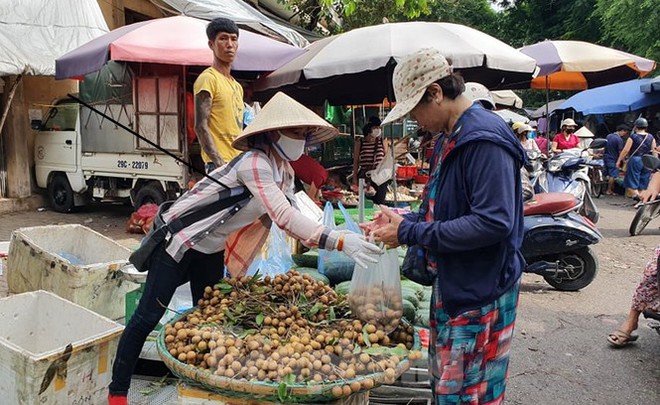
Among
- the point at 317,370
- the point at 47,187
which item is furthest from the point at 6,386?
the point at 47,187

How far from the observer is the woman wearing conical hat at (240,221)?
241cm

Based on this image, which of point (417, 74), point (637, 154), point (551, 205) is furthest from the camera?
point (637, 154)

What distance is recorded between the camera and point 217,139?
446 centimetres

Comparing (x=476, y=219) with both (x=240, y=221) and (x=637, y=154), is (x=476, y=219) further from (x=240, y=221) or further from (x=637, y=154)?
(x=637, y=154)

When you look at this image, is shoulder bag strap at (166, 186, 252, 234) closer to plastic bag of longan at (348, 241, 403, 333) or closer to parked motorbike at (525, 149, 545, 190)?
plastic bag of longan at (348, 241, 403, 333)

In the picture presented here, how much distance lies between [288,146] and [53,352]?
153 cm

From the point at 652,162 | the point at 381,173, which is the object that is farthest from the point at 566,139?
the point at 652,162

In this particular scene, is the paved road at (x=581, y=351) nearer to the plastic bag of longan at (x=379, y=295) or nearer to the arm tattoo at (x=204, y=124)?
the plastic bag of longan at (x=379, y=295)

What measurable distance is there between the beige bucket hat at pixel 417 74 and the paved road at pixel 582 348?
2461 millimetres

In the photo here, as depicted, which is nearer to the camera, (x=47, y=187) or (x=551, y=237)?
(x=551, y=237)

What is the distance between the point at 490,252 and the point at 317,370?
77cm

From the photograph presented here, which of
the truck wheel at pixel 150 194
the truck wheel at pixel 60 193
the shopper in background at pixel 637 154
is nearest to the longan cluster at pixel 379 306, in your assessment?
the truck wheel at pixel 150 194

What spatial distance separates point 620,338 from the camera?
174 inches

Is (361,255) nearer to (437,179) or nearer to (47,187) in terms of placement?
(437,179)
